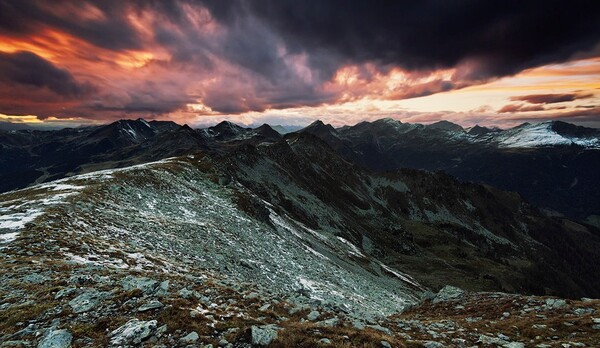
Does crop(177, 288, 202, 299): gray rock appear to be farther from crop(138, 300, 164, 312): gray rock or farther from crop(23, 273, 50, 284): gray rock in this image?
crop(23, 273, 50, 284): gray rock

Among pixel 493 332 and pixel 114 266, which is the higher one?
pixel 114 266

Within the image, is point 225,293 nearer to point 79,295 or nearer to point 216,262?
point 79,295

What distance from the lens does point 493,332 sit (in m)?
15.4

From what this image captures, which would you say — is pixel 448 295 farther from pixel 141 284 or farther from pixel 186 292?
pixel 141 284

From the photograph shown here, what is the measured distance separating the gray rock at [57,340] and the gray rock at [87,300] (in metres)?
1.58

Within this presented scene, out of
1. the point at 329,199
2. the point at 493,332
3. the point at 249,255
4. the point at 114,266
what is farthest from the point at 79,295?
the point at 329,199

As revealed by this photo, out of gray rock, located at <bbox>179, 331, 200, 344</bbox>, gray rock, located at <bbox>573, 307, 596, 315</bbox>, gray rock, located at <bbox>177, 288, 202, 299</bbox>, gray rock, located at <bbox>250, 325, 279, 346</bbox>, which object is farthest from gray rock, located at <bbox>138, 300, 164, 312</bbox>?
gray rock, located at <bbox>573, 307, 596, 315</bbox>

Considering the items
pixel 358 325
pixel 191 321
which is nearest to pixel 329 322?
pixel 358 325

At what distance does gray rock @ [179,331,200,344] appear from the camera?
10.3 meters

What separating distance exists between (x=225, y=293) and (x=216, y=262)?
12.9 meters

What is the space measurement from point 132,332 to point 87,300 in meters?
4.05

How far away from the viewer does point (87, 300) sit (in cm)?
1315

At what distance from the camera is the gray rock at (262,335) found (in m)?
10.5

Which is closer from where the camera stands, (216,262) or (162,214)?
(216,262)
